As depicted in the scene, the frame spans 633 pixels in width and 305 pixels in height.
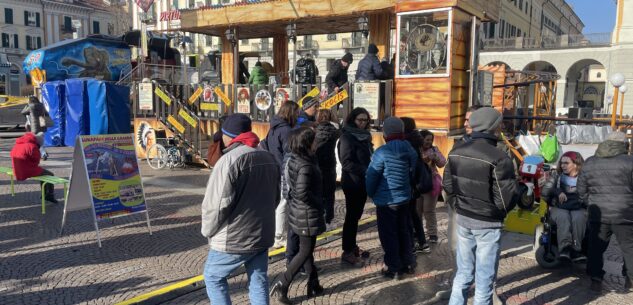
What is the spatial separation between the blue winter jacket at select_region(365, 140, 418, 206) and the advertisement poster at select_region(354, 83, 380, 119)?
4.32 meters

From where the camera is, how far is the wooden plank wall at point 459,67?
8.62m

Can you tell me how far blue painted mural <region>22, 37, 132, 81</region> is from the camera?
21.5m

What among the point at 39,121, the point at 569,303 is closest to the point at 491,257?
the point at 569,303

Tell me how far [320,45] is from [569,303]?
42.7m

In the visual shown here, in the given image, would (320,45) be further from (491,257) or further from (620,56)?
(491,257)

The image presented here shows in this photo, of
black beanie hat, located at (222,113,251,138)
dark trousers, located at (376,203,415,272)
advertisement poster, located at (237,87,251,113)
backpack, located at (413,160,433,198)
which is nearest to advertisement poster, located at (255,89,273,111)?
advertisement poster, located at (237,87,251,113)

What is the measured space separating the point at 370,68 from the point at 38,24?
5971 cm

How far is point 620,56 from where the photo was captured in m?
39.1

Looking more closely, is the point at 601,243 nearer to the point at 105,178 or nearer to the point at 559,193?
the point at 559,193

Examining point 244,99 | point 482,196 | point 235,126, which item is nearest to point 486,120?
point 482,196

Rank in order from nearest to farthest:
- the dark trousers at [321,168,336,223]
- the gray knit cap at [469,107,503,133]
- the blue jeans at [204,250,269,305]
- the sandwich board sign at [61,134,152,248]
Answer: the blue jeans at [204,250,269,305], the gray knit cap at [469,107,503,133], the dark trousers at [321,168,336,223], the sandwich board sign at [61,134,152,248]

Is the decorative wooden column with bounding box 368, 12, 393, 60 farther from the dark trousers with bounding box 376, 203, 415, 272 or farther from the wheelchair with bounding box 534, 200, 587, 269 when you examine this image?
the dark trousers with bounding box 376, 203, 415, 272

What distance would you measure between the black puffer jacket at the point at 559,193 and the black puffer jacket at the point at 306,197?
249 cm

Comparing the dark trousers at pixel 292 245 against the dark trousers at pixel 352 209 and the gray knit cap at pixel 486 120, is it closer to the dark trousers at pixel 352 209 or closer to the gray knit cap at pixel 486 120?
the dark trousers at pixel 352 209
